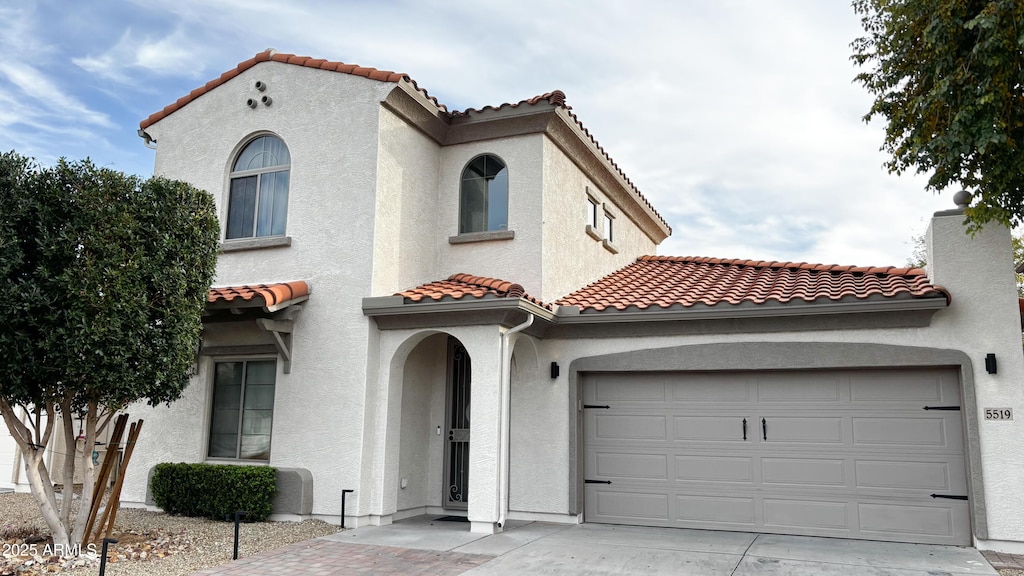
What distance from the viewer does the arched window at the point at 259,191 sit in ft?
39.2

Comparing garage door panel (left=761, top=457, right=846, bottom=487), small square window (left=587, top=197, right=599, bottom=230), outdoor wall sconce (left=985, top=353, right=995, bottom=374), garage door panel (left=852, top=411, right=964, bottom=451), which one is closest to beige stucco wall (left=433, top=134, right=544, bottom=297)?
small square window (left=587, top=197, right=599, bottom=230)

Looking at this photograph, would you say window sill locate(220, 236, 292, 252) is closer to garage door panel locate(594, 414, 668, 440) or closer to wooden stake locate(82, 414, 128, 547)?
wooden stake locate(82, 414, 128, 547)

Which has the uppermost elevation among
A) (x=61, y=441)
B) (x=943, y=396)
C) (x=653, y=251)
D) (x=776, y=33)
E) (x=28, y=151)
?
(x=776, y=33)

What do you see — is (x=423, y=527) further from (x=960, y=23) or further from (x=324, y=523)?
(x=960, y=23)

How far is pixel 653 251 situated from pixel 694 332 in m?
8.39

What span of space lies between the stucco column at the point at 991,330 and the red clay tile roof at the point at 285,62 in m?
7.60

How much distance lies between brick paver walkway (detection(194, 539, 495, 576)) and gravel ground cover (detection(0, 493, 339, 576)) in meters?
0.37

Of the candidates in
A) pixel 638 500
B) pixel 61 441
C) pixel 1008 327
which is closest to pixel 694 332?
pixel 638 500

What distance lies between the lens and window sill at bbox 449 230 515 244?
11969mm

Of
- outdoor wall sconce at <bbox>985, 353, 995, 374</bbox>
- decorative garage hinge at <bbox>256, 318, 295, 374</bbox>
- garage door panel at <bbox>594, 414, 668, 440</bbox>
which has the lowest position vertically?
garage door panel at <bbox>594, 414, 668, 440</bbox>

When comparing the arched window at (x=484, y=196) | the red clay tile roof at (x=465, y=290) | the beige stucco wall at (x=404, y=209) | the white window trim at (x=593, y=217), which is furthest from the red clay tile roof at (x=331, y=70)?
the red clay tile roof at (x=465, y=290)

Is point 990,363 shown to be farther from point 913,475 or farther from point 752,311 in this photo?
point 752,311

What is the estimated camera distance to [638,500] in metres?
10.8

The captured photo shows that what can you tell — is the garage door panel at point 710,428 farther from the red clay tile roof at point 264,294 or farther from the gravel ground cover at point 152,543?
the red clay tile roof at point 264,294
